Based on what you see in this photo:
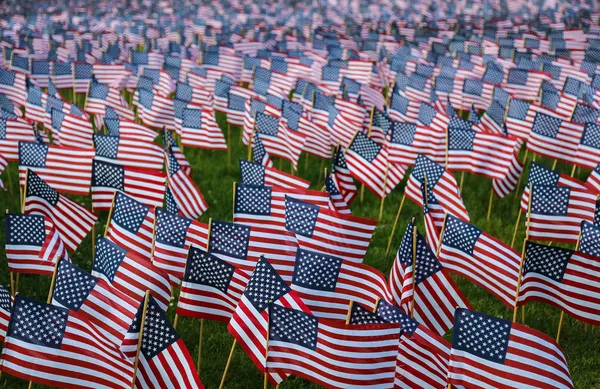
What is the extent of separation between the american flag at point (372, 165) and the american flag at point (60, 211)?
501cm

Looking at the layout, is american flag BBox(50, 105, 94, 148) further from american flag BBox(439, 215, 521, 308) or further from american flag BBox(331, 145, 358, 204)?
american flag BBox(439, 215, 521, 308)

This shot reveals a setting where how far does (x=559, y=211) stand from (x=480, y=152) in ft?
9.86

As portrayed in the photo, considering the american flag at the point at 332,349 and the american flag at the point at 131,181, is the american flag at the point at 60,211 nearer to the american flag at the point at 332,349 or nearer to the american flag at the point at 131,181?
the american flag at the point at 131,181

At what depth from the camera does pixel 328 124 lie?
17625 mm

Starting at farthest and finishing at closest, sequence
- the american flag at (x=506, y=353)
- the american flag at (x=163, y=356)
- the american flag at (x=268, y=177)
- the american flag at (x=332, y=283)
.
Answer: the american flag at (x=268, y=177), the american flag at (x=332, y=283), the american flag at (x=163, y=356), the american flag at (x=506, y=353)

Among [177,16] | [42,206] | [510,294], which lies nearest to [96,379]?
[42,206]

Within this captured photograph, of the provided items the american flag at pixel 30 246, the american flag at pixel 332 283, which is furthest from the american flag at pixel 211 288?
the american flag at pixel 30 246

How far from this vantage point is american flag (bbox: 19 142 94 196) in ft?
43.6

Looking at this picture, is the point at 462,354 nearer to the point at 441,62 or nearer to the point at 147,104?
the point at 147,104

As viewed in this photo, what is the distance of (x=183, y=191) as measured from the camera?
1270 cm

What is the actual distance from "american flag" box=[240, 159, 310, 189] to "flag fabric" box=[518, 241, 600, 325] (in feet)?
13.6

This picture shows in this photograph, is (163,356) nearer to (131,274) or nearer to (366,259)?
(131,274)

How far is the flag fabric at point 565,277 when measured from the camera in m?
9.44

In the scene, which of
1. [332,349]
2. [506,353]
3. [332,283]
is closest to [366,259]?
[332,283]
